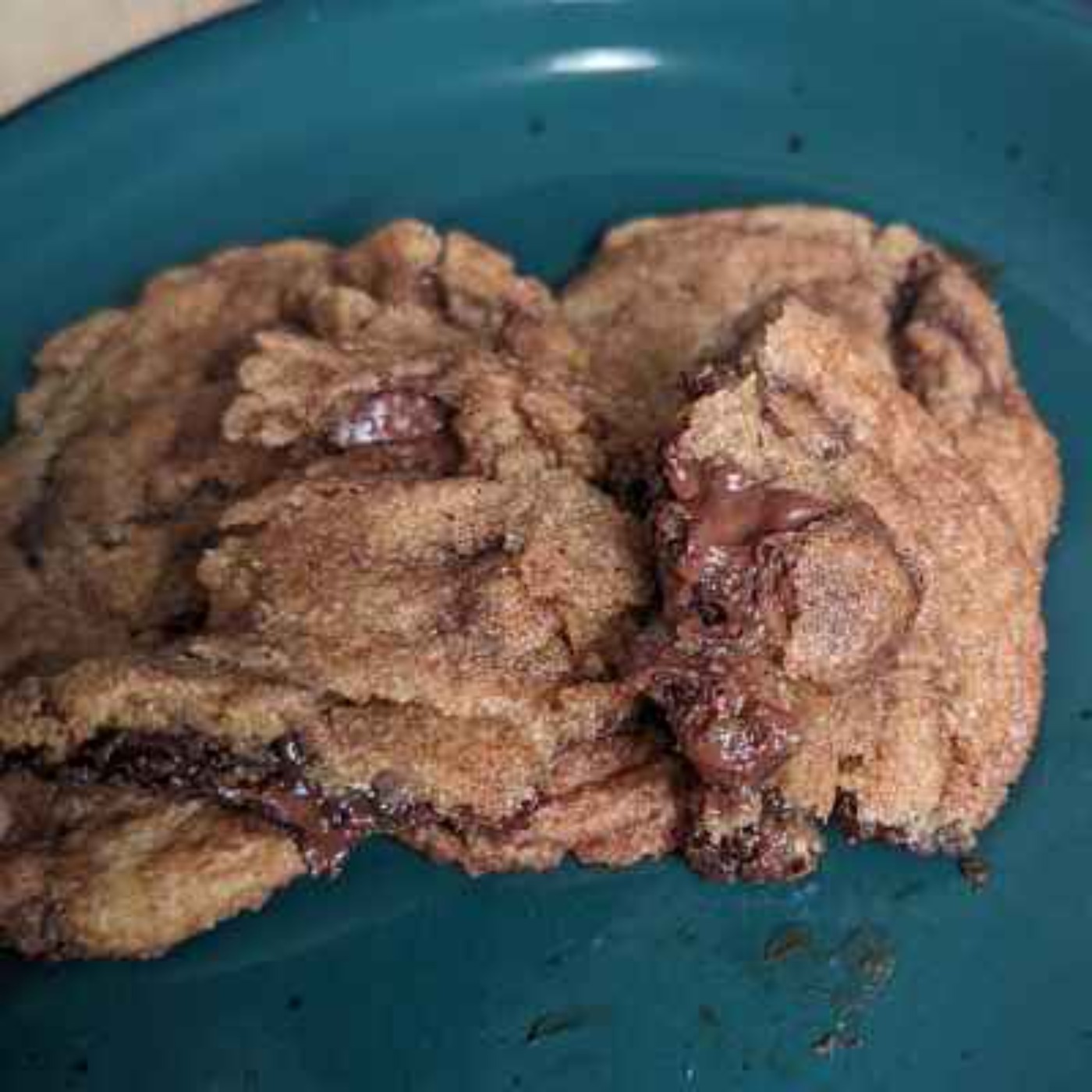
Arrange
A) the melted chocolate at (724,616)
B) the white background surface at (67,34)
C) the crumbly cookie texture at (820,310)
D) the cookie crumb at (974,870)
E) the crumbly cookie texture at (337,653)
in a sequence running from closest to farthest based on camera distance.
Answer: the melted chocolate at (724,616) < the crumbly cookie texture at (337,653) < the cookie crumb at (974,870) < the crumbly cookie texture at (820,310) < the white background surface at (67,34)

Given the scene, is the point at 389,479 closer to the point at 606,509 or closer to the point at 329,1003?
the point at 606,509

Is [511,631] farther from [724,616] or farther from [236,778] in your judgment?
[236,778]

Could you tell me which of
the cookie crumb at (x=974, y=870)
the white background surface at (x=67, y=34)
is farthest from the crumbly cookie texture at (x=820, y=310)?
the white background surface at (x=67, y=34)

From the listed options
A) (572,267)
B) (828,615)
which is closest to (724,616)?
(828,615)

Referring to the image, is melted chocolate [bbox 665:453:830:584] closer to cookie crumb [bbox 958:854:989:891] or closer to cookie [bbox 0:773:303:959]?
cookie crumb [bbox 958:854:989:891]

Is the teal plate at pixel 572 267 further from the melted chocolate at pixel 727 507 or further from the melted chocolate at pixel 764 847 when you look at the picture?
the melted chocolate at pixel 727 507

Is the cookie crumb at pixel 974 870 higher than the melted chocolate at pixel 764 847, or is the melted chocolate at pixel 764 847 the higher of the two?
the melted chocolate at pixel 764 847

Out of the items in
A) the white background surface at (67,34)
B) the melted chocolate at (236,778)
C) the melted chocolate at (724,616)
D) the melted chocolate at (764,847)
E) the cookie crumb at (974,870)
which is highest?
the white background surface at (67,34)

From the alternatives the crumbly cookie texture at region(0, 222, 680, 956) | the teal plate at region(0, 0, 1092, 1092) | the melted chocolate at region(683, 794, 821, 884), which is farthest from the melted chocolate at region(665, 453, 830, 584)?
the teal plate at region(0, 0, 1092, 1092)
